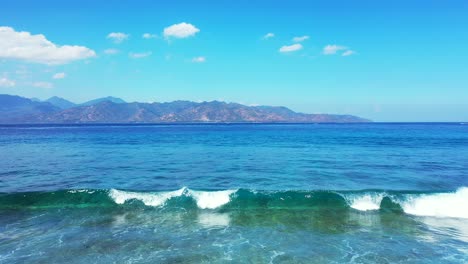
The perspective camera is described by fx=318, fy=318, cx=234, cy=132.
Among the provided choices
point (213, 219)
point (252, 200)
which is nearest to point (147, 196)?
point (213, 219)

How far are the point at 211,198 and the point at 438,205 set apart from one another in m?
17.1

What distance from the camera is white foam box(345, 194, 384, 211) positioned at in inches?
937

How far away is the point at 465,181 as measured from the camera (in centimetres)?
3122

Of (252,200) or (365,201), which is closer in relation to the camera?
(365,201)

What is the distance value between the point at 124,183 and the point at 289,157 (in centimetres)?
2567

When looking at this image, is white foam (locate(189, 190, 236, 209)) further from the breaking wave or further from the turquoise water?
the turquoise water

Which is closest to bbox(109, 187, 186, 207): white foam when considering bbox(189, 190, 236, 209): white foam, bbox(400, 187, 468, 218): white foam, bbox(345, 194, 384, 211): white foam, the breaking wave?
the breaking wave

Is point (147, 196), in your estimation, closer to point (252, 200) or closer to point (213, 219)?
point (213, 219)

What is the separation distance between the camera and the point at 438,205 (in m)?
23.6

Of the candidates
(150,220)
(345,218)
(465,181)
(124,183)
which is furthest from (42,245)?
(465,181)

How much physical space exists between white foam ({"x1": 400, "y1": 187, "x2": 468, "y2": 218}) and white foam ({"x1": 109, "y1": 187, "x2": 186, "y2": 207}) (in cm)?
1763

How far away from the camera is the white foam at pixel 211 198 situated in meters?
24.5

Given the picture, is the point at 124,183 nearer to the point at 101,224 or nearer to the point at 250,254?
the point at 101,224

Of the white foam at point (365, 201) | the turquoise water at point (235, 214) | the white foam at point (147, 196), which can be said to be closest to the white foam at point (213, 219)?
the turquoise water at point (235, 214)
